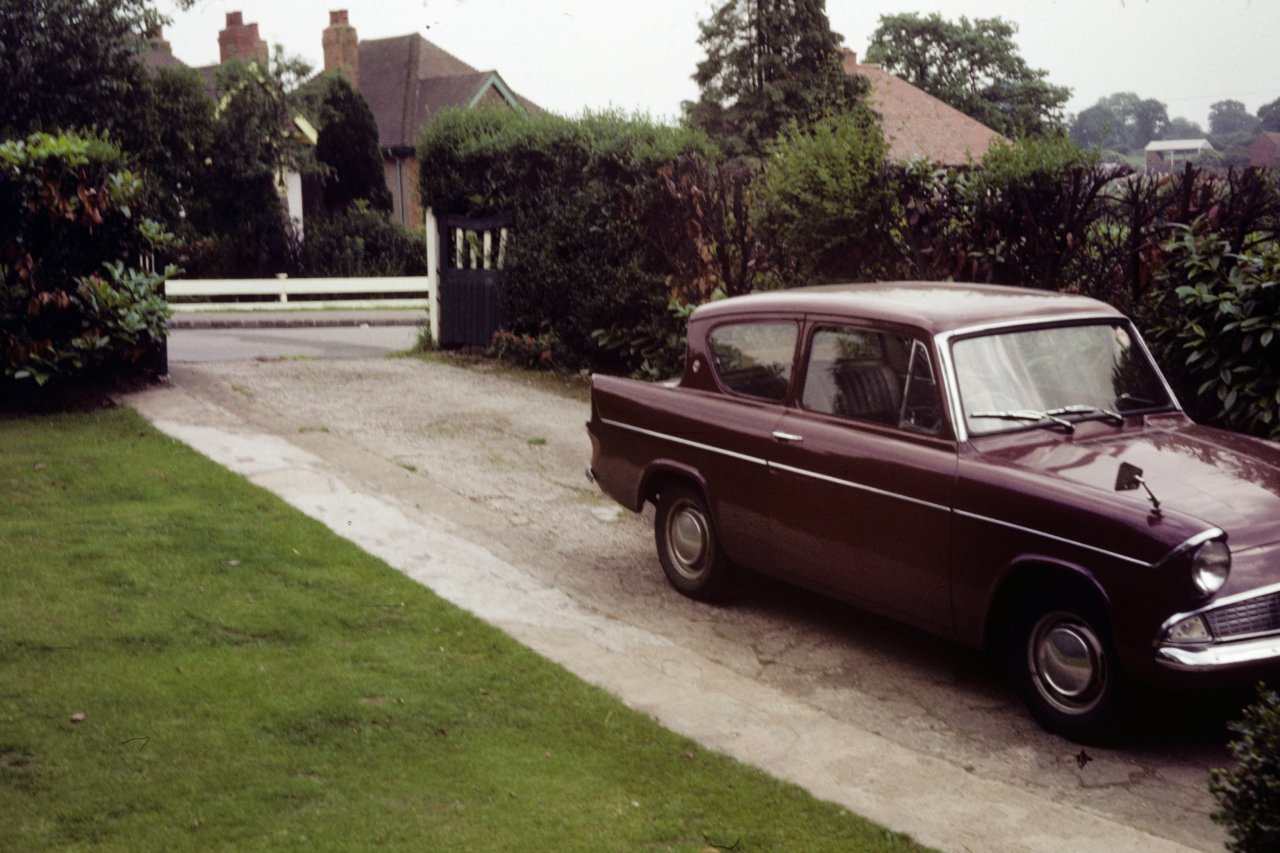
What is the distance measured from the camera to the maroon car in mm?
4973

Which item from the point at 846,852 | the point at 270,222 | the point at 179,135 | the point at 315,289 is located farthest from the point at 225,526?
the point at 270,222

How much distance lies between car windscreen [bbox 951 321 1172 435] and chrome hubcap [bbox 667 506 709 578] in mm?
1884

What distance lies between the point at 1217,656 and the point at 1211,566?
0.33 m

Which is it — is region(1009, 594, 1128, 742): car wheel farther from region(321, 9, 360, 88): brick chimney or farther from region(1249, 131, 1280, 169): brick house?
region(1249, 131, 1280, 169): brick house

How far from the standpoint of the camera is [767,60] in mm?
43750

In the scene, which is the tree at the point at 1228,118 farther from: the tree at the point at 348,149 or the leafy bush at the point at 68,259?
the leafy bush at the point at 68,259

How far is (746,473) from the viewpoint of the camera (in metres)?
6.80

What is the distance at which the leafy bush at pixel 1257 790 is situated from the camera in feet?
9.89

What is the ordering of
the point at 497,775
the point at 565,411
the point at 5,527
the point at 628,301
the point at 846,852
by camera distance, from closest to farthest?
the point at 846,852 < the point at 497,775 < the point at 5,527 < the point at 565,411 < the point at 628,301

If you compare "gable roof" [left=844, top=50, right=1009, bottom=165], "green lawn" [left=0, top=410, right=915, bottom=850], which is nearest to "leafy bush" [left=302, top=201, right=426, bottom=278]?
"gable roof" [left=844, top=50, right=1009, bottom=165]

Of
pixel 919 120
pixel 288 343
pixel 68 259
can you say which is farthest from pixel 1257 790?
pixel 919 120

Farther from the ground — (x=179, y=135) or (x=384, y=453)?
(x=179, y=135)

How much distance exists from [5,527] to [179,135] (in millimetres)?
24561

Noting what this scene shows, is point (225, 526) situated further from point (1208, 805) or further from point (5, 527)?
point (1208, 805)
